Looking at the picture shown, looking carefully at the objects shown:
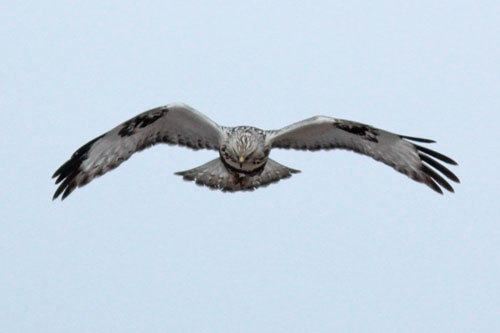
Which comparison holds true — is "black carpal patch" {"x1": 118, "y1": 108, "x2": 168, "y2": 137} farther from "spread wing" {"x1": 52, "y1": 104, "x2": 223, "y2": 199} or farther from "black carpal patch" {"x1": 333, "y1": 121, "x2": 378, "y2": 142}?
"black carpal patch" {"x1": 333, "y1": 121, "x2": 378, "y2": 142}

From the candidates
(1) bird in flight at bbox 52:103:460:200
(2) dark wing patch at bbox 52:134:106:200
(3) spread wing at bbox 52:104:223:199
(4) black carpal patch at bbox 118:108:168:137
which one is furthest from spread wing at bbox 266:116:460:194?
(2) dark wing patch at bbox 52:134:106:200

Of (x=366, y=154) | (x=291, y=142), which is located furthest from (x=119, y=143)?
(x=366, y=154)

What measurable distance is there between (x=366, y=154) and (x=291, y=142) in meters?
0.84

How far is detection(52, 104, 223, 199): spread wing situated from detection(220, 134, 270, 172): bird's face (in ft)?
0.71

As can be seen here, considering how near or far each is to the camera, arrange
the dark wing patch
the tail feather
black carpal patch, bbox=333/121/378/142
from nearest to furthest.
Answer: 1. the dark wing patch
2. black carpal patch, bbox=333/121/378/142
3. the tail feather

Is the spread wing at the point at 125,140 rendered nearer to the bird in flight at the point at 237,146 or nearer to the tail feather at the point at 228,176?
the bird in flight at the point at 237,146

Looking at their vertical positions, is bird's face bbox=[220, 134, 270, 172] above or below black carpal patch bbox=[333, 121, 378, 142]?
below

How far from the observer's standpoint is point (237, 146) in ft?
Result: 24.7

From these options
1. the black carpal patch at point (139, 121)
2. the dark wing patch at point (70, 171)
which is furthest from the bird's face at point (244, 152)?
the dark wing patch at point (70, 171)

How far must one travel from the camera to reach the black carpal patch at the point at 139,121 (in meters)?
7.55

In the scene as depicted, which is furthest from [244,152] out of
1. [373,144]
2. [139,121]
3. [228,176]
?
[373,144]

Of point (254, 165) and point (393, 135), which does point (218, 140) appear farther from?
point (393, 135)

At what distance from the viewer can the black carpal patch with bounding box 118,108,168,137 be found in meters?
7.55

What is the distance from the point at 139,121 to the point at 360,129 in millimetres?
2346
